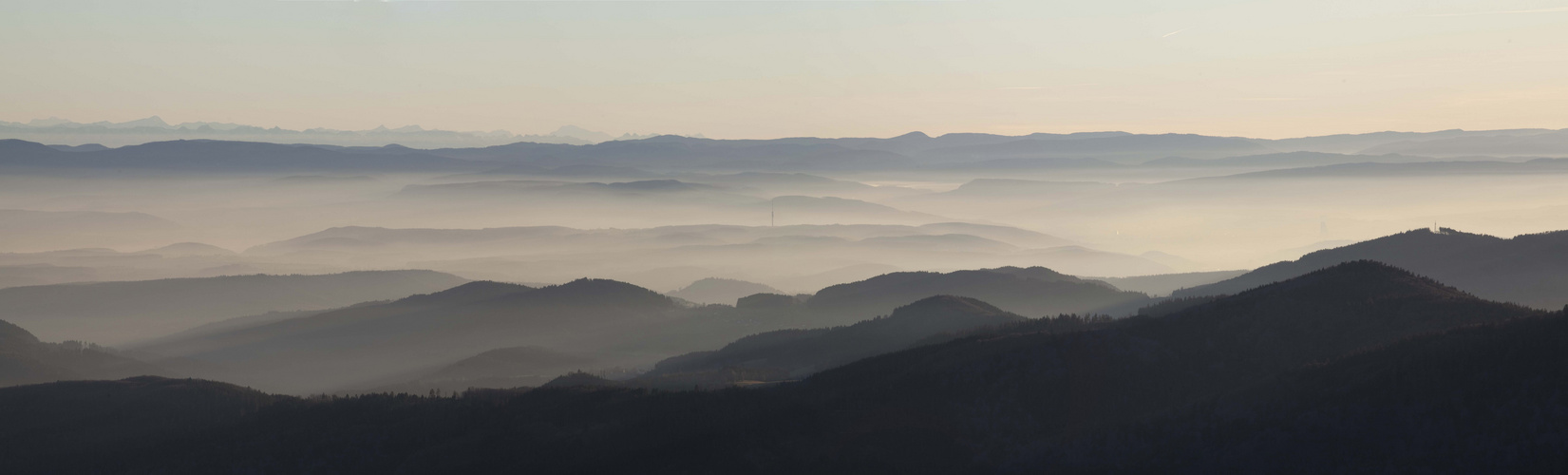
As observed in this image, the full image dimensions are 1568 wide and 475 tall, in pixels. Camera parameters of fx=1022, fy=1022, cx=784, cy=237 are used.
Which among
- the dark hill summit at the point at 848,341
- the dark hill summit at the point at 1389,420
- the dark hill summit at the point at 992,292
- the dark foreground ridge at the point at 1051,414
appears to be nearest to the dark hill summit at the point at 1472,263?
the dark hill summit at the point at 992,292

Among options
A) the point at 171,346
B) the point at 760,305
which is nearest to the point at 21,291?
the point at 171,346

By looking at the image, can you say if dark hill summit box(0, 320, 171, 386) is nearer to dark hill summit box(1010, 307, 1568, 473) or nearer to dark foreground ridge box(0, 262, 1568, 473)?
dark foreground ridge box(0, 262, 1568, 473)

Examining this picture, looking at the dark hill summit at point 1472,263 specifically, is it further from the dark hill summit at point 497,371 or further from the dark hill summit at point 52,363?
the dark hill summit at point 52,363

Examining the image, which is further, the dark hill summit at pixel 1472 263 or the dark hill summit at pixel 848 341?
the dark hill summit at pixel 1472 263

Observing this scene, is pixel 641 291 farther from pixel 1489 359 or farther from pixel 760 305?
pixel 1489 359

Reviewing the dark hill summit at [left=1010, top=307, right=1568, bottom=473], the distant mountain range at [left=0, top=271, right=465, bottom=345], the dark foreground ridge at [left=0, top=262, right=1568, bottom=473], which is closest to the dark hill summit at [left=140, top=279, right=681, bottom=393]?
the distant mountain range at [left=0, top=271, right=465, bottom=345]

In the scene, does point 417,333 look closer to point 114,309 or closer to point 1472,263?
point 114,309
